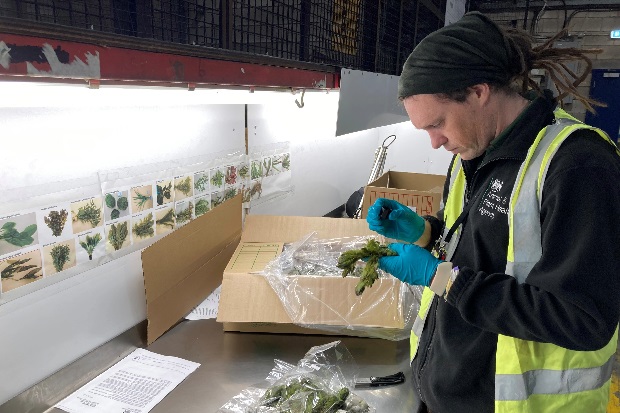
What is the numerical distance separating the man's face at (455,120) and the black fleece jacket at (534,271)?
43 millimetres

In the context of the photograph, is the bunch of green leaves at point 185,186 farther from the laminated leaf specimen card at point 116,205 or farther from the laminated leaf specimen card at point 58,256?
the laminated leaf specimen card at point 58,256

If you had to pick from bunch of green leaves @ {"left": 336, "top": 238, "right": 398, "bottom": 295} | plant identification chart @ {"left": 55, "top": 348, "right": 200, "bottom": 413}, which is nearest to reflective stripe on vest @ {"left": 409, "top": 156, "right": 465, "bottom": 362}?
bunch of green leaves @ {"left": 336, "top": 238, "right": 398, "bottom": 295}

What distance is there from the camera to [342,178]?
2.92 meters

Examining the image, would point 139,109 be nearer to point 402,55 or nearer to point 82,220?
point 82,220

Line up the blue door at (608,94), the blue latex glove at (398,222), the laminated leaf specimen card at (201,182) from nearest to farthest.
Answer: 1. the blue latex glove at (398,222)
2. the laminated leaf specimen card at (201,182)
3. the blue door at (608,94)

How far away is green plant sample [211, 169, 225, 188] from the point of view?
1680mm

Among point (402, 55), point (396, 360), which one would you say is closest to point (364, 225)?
point (396, 360)

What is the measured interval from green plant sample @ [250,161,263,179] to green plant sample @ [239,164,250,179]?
0.12 ft

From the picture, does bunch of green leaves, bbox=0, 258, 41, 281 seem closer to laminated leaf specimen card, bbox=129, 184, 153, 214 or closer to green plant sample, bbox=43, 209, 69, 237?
green plant sample, bbox=43, 209, 69, 237

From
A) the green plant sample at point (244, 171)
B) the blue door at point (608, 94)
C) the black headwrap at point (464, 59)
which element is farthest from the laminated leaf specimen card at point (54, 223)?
the blue door at point (608, 94)

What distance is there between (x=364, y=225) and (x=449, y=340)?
722 millimetres

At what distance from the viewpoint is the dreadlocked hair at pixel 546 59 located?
1037mm

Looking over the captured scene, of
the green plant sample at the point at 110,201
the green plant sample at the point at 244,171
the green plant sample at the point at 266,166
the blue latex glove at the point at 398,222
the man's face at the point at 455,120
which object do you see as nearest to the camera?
the man's face at the point at 455,120

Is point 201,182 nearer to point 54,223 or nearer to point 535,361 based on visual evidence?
point 54,223
